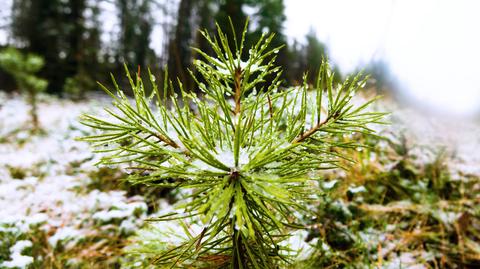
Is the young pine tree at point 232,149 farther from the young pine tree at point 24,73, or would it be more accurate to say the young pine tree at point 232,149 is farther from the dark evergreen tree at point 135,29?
the dark evergreen tree at point 135,29

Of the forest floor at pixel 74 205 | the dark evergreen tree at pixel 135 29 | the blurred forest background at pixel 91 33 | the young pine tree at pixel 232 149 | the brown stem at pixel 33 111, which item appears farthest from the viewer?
the dark evergreen tree at pixel 135 29

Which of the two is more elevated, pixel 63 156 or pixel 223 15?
pixel 223 15

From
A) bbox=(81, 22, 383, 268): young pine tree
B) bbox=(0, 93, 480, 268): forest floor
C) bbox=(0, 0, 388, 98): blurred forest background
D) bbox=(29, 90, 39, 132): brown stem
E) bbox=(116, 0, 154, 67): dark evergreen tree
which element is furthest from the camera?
bbox=(116, 0, 154, 67): dark evergreen tree

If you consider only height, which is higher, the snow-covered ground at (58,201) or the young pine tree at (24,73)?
the young pine tree at (24,73)

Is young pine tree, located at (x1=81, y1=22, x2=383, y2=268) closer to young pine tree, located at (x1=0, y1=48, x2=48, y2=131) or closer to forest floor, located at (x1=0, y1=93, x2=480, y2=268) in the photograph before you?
forest floor, located at (x1=0, y1=93, x2=480, y2=268)

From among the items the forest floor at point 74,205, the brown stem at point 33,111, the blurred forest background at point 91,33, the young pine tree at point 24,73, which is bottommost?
the forest floor at point 74,205

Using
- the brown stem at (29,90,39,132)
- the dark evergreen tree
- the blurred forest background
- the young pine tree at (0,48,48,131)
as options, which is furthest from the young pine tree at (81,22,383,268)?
the dark evergreen tree

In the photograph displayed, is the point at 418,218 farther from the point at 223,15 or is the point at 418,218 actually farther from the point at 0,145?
the point at 223,15

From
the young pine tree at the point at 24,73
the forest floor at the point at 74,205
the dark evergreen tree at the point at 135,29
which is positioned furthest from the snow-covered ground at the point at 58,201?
the dark evergreen tree at the point at 135,29

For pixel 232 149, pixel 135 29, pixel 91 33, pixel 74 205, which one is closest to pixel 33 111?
pixel 74 205

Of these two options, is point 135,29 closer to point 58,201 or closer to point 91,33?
point 91,33

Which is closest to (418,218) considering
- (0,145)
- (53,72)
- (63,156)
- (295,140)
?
(295,140)
